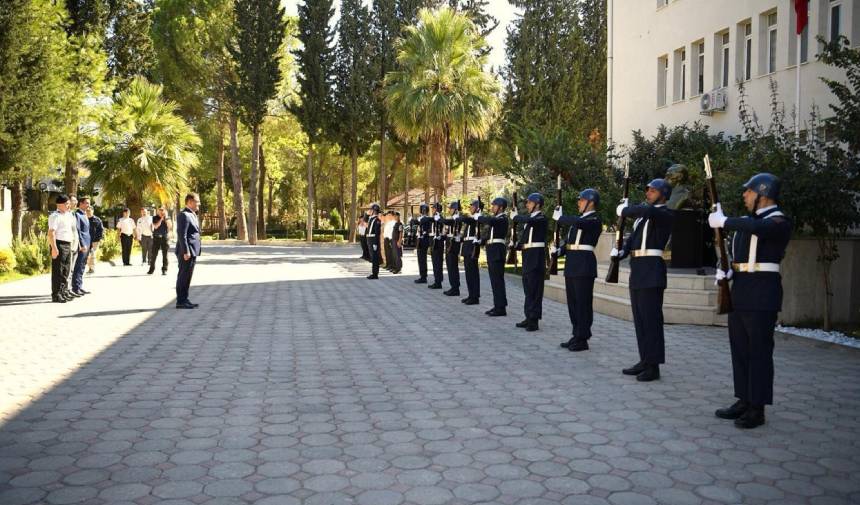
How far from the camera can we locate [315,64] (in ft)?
134

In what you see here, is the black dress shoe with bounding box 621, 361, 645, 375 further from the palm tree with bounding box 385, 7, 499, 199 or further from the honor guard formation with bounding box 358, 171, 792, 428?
the palm tree with bounding box 385, 7, 499, 199

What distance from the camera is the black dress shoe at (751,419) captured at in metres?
5.29

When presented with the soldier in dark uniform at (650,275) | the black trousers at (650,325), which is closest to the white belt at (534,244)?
the soldier in dark uniform at (650,275)

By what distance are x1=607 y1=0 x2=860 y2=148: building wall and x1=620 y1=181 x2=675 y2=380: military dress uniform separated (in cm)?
835

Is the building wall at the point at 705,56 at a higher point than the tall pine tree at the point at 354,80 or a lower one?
lower

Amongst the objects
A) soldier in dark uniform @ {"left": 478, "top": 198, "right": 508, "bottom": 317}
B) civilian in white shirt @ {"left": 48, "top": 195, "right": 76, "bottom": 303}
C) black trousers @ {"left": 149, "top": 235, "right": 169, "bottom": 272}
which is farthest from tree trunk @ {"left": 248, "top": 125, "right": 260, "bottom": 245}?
soldier in dark uniform @ {"left": 478, "top": 198, "right": 508, "bottom": 317}

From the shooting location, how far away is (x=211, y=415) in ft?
18.2

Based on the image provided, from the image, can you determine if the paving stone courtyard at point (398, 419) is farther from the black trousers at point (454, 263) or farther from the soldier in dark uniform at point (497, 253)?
the black trousers at point (454, 263)

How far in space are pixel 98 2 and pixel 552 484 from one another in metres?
24.0

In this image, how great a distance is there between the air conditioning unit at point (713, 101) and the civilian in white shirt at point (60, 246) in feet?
47.9

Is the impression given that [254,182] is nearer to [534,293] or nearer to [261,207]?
[261,207]

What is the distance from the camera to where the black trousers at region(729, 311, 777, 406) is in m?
5.27

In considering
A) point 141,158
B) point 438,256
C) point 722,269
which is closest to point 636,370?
point 722,269

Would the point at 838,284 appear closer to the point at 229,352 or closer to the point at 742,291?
the point at 742,291
